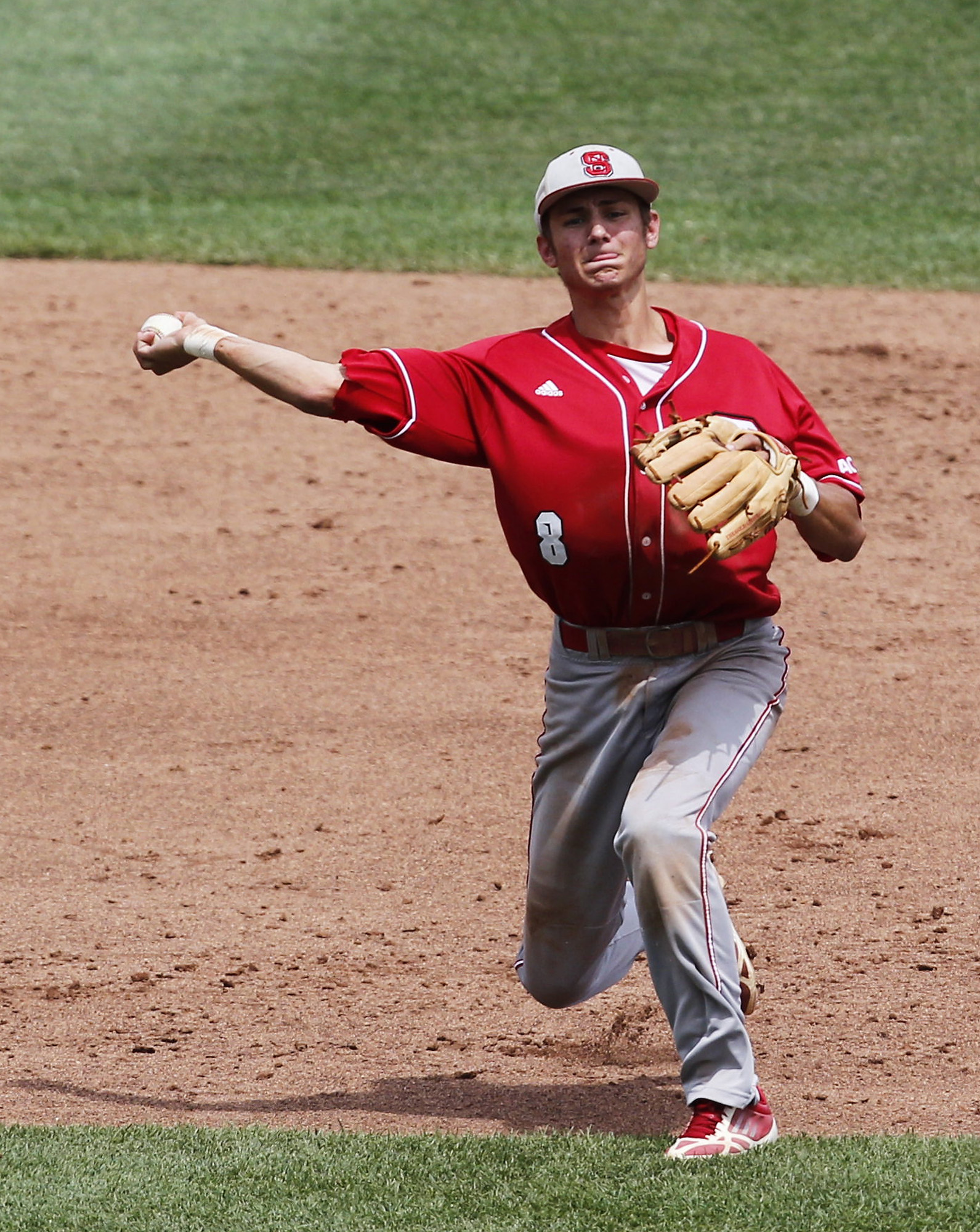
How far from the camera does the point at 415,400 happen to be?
417cm

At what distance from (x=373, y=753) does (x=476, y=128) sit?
9.38 meters

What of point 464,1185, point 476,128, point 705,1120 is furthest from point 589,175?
point 476,128

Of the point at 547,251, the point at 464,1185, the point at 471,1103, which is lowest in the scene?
the point at 471,1103

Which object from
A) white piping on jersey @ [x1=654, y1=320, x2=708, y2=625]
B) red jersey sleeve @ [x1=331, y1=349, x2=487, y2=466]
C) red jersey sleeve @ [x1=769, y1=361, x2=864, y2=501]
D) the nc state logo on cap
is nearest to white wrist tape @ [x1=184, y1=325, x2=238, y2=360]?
red jersey sleeve @ [x1=331, y1=349, x2=487, y2=466]

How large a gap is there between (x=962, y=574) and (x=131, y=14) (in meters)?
11.9

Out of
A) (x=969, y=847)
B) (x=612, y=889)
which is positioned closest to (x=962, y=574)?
(x=969, y=847)

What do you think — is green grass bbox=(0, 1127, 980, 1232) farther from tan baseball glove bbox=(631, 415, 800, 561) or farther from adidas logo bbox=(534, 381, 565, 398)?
adidas logo bbox=(534, 381, 565, 398)

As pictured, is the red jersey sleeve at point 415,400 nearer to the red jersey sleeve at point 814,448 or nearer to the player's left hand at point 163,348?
the player's left hand at point 163,348

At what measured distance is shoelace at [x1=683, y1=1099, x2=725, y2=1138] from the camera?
3805 mm

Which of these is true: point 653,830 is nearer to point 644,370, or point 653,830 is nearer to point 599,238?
point 644,370

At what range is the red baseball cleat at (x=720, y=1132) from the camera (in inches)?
149

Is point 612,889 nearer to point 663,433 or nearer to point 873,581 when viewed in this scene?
point 663,433

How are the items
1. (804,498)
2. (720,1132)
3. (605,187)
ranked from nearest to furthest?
(720,1132)
(804,498)
(605,187)

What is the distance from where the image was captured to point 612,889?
4375 millimetres
